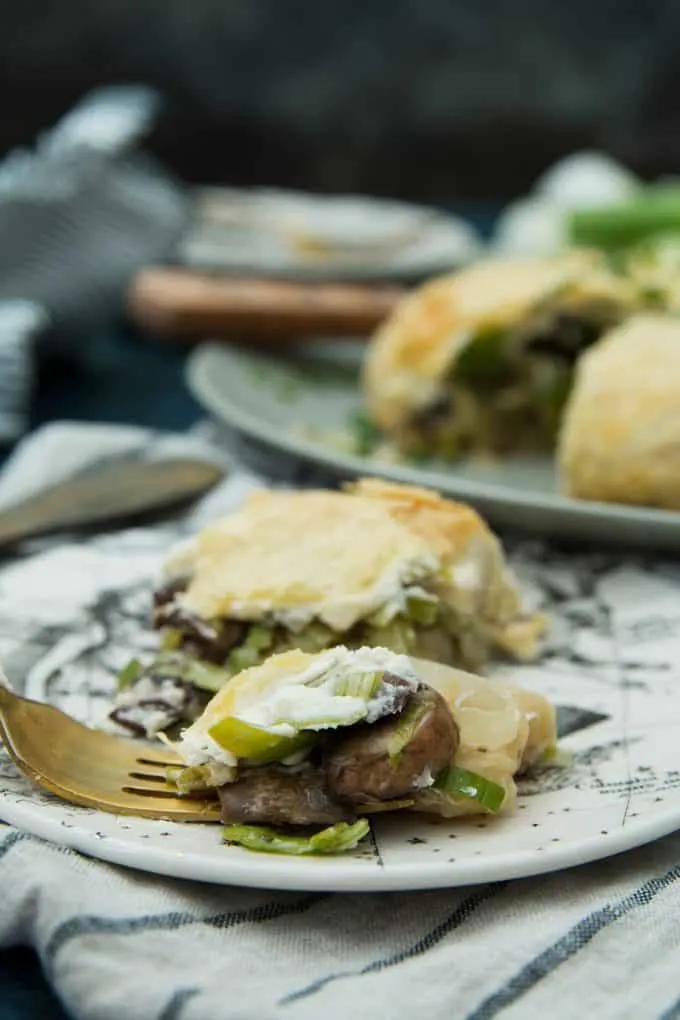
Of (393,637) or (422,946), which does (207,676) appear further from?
(422,946)

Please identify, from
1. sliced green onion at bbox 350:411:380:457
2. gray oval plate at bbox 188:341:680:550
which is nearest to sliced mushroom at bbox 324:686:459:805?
gray oval plate at bbox 188:341:680:550

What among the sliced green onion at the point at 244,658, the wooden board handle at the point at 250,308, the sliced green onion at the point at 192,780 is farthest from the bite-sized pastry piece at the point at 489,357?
the sliced green onion at the point at 192,780

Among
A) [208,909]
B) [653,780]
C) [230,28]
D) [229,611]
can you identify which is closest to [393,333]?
[229,611]

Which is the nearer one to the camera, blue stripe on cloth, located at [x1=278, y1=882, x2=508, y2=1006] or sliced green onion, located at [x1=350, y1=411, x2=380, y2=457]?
blue stripe on cloth, located at [x1=278, y1=882, x2=508, y2=1006]

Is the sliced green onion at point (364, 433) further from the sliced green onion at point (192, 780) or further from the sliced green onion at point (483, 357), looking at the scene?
the sliced green onion at point (192, 780)

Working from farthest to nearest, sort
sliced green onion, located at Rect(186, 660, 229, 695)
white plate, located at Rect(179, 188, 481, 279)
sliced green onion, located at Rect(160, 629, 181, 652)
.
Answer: white plate, located at Rect(179, 188, 481, 279), sliced green onion, located at Rect(160, 629, 181, 652), sliced green onion, located at Rect(186, 660, 229, 695)

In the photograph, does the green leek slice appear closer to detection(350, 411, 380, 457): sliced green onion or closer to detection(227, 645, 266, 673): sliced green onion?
detection(227, 645, 266, 673): sliced green onion

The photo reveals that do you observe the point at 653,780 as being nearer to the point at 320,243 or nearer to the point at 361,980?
the point at 361,980
